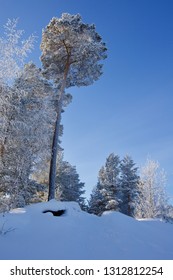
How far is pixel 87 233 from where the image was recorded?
25.4 ft

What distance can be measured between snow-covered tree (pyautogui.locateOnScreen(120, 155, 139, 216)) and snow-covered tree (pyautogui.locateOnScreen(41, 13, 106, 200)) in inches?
669

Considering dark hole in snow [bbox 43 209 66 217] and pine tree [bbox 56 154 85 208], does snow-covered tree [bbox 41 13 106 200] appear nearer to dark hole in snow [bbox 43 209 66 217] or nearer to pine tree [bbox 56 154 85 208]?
dark hole in snow [bbox 43 209 66 217]

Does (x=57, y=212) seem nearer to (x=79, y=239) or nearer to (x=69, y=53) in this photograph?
(x=79, y=239)

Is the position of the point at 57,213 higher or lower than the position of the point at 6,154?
lower

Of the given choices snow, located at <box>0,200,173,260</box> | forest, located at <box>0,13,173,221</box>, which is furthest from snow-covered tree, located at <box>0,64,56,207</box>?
snow, located at <box>0,200,173,260</box>

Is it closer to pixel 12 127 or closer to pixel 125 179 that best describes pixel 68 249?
pixel 12 127

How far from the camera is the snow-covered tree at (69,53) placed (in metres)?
19.7

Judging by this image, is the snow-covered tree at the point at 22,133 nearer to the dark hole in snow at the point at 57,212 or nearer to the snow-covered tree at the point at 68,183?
the dark hole in snow at the point at 57,212

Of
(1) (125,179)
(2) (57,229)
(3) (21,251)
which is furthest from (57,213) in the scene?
(1) (125,179)

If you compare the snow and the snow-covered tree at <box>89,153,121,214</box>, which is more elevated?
the snow-covered tree at <box>89,153,121,214</box>

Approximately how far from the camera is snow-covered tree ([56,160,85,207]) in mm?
30953

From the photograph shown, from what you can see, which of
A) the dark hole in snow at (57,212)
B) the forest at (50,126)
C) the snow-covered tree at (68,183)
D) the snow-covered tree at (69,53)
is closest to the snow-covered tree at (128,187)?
the forest at (50,126)
